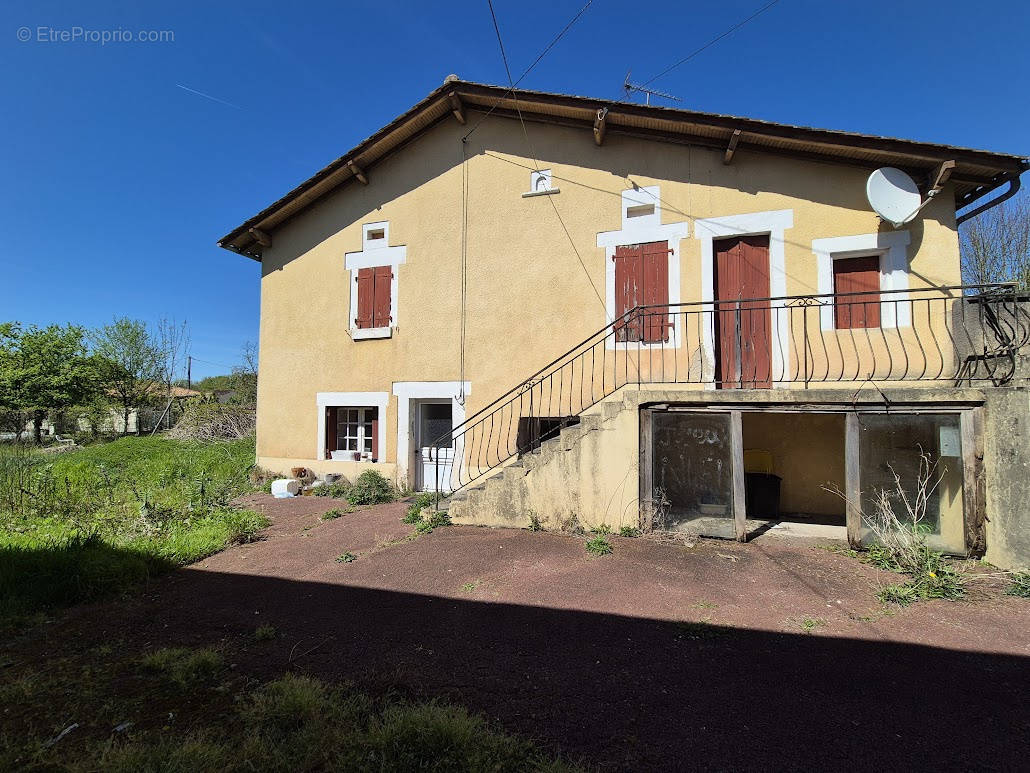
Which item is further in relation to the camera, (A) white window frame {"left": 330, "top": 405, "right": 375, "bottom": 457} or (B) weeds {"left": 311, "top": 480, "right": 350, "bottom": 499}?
(A) white window frame {"left": 330, "top": 405, "right": 375, "bottom": 457}

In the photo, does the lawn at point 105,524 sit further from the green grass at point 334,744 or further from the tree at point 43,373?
the tree at point 43,373

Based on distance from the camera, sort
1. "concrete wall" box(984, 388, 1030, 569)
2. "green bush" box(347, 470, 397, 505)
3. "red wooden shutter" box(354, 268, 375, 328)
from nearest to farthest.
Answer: "concrete wall" box(984, 388, 1030, 569), "green bush" box(347, 470, 397, 505), "red wooden shutter" box(354, 268, 375, 328)

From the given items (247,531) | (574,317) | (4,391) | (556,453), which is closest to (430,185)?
(574,317)

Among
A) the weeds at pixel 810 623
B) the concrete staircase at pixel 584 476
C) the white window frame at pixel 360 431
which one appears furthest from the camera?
the white window frame at pixel 360 431

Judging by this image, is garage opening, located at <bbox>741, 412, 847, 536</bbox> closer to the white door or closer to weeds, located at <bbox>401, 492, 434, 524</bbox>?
weeds, located at <bbox>401, 492, 434, 524</bbox>

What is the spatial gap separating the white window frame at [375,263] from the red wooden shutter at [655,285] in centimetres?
447

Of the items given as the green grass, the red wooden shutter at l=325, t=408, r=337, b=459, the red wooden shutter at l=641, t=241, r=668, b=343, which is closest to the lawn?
the red wooden shutter at l=325, t=408, r=337, b=459

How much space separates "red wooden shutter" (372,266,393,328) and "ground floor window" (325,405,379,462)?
1670 mm

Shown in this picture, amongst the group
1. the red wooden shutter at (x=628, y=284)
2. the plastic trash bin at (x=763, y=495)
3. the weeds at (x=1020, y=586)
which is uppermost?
the red wooden shutter at (x=628, y=284)

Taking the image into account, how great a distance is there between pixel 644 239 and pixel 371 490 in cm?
622

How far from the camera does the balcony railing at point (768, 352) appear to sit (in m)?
5.34

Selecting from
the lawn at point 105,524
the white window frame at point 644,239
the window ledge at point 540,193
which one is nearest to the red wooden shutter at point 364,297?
the window ledge at point 540,193

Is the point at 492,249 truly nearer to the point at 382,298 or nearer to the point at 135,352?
the point at 382,298

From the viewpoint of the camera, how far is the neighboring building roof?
592cm
